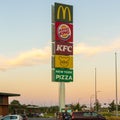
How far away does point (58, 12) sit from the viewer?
172ft

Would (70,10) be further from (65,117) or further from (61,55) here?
(65,117)

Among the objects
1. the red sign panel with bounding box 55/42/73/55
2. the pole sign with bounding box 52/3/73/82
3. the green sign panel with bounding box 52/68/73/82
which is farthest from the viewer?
the red sign panel with bounding box 55/42/73/55

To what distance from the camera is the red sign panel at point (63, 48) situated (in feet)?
170

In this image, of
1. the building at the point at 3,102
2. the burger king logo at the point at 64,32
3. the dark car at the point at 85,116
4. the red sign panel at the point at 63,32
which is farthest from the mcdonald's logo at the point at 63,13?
the building at the point at 3,102

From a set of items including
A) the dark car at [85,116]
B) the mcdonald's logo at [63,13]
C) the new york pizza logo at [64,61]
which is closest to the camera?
the dark car at [85,116]

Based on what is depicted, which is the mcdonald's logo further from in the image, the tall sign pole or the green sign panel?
the green sign panel

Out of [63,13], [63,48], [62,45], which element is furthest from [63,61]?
[63,13]

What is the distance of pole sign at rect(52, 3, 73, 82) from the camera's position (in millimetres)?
51625

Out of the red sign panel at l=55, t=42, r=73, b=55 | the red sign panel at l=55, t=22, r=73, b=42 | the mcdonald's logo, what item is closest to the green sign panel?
the red sign panel at l=55, t=42, r=73, b=55

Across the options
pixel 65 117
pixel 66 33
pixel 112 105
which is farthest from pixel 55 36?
pixel 112 105

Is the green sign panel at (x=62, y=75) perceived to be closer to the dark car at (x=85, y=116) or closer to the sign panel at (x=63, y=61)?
the sign panel at (x=63, y=61)

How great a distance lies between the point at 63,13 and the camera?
53.1 metres

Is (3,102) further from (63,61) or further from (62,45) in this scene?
(62,45)

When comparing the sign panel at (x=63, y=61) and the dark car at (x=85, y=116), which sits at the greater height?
the sign panel at (x=63, y=61)
